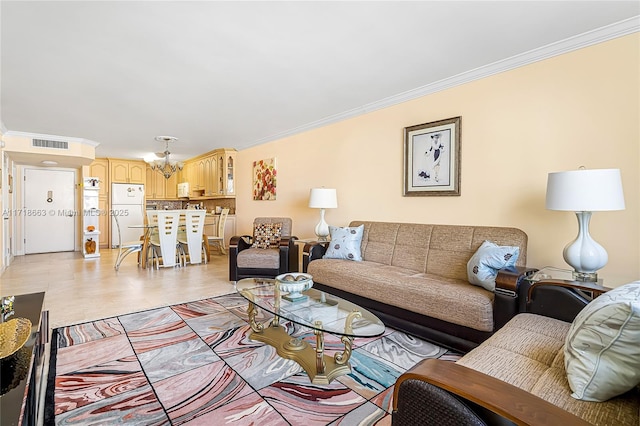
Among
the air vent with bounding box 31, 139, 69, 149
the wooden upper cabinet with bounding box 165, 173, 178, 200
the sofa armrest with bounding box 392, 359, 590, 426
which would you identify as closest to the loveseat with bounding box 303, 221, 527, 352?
the sofa armrest with bounding box 392, 359, 590, 426

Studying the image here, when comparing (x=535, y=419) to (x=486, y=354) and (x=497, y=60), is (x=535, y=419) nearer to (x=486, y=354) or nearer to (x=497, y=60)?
(x=486, y=354)

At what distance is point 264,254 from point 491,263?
2741mm

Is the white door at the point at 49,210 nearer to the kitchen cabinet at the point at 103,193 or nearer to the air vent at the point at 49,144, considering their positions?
the kitchen cabinet at the point at 103,193

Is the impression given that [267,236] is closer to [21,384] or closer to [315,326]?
[315,326]

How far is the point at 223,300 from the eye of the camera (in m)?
3.59

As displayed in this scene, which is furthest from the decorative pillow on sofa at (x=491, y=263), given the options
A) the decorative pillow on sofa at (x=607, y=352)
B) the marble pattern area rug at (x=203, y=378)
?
the decorative pillow on sofa at (x=607, y=352)

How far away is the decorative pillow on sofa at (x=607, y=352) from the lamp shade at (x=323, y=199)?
9.85 ft

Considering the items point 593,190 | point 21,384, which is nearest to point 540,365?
point 593,190

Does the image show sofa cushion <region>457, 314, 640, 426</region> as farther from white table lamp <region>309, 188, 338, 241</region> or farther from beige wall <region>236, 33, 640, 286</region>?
white table lamp <region>309, 188, 338, 241</region>

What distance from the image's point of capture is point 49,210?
23.3ft

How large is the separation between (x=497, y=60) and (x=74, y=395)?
153 inches

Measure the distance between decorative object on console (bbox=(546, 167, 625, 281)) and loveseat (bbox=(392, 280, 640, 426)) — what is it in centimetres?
94

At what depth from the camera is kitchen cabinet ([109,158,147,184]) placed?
8.08 metres

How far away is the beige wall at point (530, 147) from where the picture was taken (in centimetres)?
223
